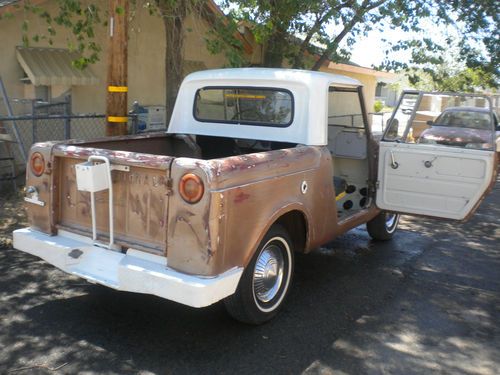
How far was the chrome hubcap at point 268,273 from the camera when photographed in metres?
4.02

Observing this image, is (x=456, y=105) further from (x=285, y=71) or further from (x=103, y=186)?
(x=103, y=186)

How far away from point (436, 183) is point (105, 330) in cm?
330

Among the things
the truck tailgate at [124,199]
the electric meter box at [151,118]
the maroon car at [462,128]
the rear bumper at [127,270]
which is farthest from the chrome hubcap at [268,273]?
the electric meter box at [151,118]

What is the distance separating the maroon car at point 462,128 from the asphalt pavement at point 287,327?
1.36 m

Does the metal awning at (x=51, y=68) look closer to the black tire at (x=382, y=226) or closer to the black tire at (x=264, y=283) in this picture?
the black tire at (x=382, y=226)

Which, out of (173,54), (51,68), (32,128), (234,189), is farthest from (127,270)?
(51,68)

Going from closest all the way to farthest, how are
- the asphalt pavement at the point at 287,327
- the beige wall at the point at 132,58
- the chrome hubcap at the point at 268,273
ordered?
the asphalt pavement at the point at 287,327 < the chrome hubcap at the point at 268,273 < the beige wall at the point at 132,58

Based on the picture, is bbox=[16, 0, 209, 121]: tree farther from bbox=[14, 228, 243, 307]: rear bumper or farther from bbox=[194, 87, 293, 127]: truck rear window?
bbox=[14, 228, 243, 307]: rear bumper

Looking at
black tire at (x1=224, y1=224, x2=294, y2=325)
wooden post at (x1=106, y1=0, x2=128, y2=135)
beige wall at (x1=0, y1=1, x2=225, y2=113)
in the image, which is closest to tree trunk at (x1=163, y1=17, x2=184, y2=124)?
beige wall at (x1=0, y1=1, x2=225, y2=113)

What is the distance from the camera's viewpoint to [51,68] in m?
9.48

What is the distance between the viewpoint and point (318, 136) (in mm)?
4660

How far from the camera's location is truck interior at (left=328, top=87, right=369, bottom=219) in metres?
5.72

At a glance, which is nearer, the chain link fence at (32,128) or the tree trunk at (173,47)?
the tree trunk at (173,47)

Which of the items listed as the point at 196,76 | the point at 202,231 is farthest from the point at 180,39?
the point at 202,231
